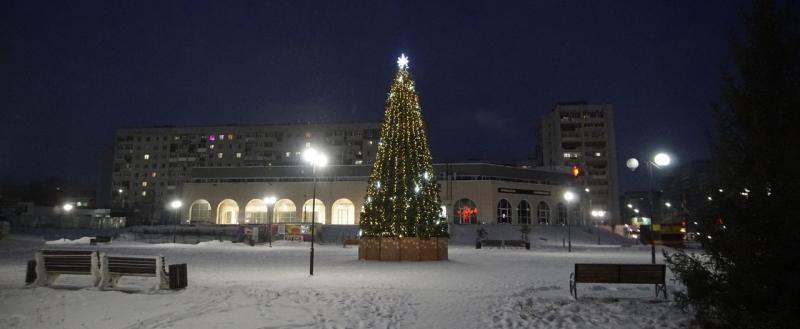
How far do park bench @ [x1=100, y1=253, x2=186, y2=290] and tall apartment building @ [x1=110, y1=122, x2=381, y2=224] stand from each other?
10108 centimetres

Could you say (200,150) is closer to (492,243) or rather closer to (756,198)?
(492,243)

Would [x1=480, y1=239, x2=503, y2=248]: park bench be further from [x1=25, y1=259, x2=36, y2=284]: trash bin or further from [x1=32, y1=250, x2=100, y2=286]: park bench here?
[x1=25, y1=259, x2=36, y2=284]: trash bin

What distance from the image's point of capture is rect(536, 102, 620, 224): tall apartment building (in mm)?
111438

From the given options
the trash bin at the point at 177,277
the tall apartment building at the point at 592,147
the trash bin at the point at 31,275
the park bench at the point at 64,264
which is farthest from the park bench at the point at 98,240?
the tall apartment building at the point at 592,147

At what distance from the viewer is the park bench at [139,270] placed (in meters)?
11.7

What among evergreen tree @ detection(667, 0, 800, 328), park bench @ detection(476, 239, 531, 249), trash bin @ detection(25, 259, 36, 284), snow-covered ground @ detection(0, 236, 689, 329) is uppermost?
evergreen tree @ detection(667, 0, 800, 328)

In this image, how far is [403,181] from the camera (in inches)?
911

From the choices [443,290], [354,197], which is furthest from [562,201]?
[443,290]

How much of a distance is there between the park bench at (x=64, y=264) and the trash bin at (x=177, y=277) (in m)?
1.81

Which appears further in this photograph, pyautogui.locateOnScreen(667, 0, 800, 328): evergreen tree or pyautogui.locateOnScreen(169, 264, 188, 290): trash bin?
pyautogui.locateOnScreen(169, 264, 188, 290): trash bin

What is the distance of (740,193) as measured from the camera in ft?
25.5

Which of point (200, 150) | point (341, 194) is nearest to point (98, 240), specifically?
point (341, 194)

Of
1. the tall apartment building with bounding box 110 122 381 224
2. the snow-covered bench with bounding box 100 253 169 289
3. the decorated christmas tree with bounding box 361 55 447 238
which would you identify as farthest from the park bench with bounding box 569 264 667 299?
the tall apartment building with bounding box 110 122 381 224

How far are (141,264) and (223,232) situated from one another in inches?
1847
